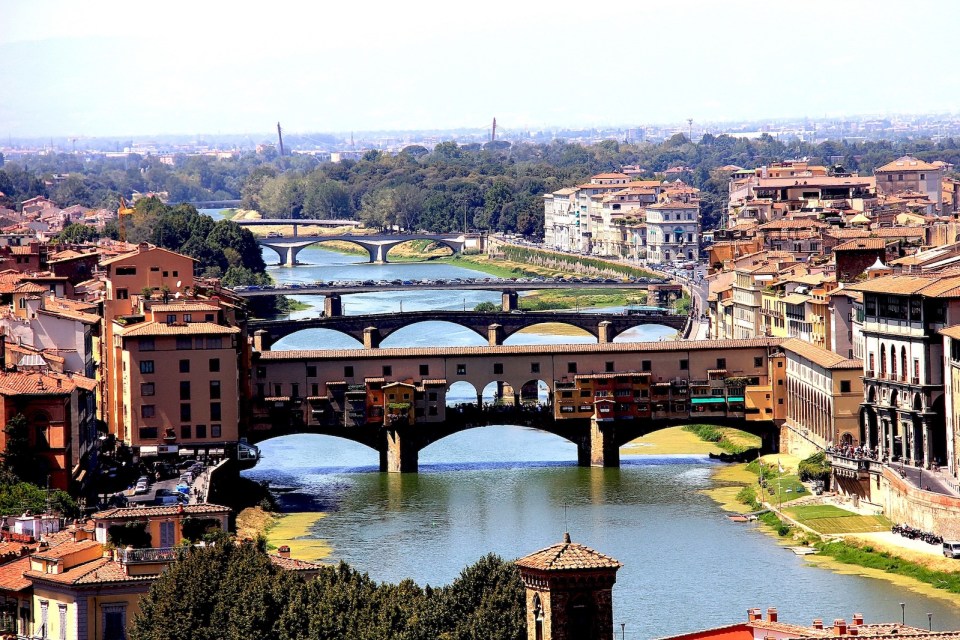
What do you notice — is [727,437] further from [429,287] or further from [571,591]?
[571,591]

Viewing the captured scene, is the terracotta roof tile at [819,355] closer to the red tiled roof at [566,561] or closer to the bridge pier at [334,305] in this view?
the red tiled roof at [566,561]

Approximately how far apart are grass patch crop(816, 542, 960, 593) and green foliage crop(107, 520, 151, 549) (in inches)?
549

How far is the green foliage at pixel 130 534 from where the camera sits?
106 feet

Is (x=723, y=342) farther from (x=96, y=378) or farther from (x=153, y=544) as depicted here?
(x=153, y=544)

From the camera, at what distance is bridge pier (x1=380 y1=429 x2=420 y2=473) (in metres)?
57.4

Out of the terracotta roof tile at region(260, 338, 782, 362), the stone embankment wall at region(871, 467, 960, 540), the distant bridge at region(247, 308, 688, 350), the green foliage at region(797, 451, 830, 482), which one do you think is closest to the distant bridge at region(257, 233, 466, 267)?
the distant bridge at region(247, 308, 688, 350)

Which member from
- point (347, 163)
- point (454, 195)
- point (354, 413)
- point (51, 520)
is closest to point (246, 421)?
point (354, 413)

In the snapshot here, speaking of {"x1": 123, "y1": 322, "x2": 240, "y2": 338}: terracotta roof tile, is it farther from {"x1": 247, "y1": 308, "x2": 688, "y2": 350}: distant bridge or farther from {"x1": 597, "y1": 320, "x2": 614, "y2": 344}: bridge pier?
{"x1": 597, "y1": 320, "x2": 614, "y2": 344}: bridge pier

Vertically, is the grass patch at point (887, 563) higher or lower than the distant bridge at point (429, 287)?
lower

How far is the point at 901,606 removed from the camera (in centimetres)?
3803

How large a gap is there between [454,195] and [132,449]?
101389 millimetres

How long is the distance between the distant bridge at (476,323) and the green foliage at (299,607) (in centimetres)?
4865

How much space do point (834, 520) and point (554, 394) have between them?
13096mm

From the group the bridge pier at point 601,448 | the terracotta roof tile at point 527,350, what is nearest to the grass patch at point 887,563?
the bridge pier at point 601,448
